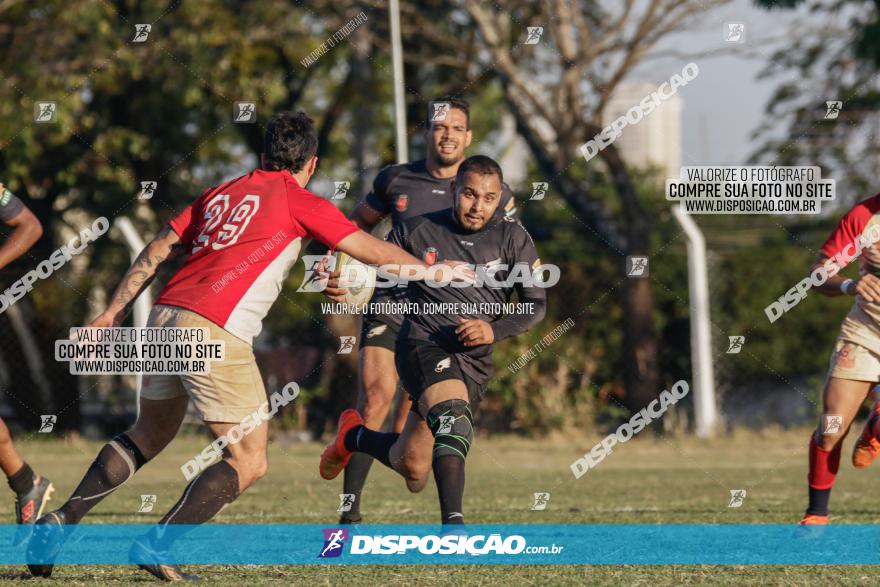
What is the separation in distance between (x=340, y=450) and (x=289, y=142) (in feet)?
6.92

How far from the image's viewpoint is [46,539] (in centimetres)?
Answer: 594

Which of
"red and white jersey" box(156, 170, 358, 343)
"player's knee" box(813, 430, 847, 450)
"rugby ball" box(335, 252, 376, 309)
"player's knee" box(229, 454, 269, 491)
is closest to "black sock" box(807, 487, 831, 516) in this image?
"player's knee" box(813, 430, 847, 450)

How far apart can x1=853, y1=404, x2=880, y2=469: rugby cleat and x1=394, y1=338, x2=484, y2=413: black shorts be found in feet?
7.24

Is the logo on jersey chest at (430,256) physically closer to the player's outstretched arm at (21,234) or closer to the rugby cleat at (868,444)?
the player's outstretched arm at (21,234)

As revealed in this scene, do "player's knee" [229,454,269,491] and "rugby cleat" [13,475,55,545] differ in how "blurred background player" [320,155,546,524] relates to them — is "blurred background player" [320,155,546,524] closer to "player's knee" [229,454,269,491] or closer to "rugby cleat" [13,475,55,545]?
"player's knee" [229,454,269,491]

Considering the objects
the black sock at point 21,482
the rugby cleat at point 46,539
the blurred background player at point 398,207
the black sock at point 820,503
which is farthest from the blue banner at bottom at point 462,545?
the blurred background player at point 398,207

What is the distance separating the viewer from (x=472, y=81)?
806 inches

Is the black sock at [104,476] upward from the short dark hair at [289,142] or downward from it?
downward

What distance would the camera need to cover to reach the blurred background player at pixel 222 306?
5863 mm

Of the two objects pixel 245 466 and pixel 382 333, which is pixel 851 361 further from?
pixel 245 466

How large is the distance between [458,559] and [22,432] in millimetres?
14049

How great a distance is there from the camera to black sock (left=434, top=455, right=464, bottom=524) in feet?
20.9

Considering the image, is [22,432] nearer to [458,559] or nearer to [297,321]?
[297,321]

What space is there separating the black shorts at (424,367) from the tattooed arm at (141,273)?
1.38 m
